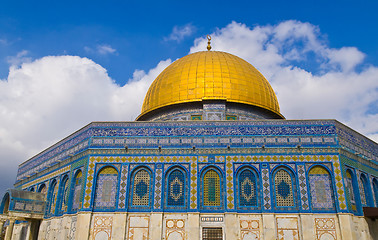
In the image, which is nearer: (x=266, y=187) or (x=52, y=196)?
(x=266, y=187)

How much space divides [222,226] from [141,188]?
Answer: 150 inches

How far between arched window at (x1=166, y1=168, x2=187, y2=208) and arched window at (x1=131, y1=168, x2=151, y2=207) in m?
0.86

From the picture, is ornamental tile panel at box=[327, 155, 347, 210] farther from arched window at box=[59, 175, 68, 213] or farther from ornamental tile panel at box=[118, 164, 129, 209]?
arched window at box=[59, 175, 68, 213]

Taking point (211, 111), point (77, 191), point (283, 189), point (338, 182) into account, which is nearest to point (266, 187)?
point (283, 189)

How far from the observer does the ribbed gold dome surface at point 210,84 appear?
1984 cm

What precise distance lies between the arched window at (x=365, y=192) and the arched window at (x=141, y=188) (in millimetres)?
9552

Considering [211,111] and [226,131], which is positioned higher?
[211,111]

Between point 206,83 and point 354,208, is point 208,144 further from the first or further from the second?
point 354,208

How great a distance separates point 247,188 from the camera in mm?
14906

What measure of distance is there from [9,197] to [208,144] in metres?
10.4

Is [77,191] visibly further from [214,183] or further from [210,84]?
[210,84]

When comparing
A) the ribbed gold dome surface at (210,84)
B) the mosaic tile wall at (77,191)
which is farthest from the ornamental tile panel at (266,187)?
the mosaic tile wall at (77,191)

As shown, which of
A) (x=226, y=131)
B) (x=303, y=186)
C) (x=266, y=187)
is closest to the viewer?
(x=303, y=186)

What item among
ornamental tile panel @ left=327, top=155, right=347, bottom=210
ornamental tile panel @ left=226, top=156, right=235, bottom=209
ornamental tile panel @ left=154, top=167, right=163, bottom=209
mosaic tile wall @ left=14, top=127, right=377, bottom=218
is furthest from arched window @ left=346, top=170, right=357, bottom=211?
ornamental tile panel @ left=154, top=167, right=163, bottom=209
